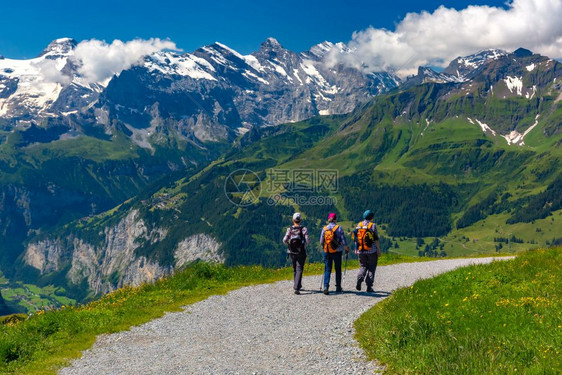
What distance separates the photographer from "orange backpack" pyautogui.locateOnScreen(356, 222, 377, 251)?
2342 centimetres

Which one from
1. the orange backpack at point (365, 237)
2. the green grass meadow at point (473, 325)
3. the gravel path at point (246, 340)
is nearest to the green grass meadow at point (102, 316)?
the gravel path at point (246, 340)

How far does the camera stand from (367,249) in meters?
23.5

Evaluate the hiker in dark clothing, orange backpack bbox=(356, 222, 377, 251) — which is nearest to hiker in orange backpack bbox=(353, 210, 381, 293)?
orange backpack bbox=(356, 222, 377, 251)

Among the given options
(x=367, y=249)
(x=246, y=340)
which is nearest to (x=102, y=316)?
(x=246, y=340)

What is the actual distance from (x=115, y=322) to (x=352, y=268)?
19.1 metres

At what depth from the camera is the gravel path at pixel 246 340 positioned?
13.3 metres

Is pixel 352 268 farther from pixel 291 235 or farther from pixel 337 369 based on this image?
pixel 337 369

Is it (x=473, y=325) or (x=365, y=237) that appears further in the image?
(x=365, y=237)

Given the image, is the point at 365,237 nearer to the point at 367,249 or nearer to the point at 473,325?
the point at 367,249

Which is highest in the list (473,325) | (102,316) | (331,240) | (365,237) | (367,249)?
(365,237)

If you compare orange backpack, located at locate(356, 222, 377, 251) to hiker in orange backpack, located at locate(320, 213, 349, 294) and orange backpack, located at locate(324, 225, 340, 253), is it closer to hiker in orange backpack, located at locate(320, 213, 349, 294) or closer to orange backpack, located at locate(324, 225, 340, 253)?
hiker in orange backpack, located at locate(320, 213, 349, 294)

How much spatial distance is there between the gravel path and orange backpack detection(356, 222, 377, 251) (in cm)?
239

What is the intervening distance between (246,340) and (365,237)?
9630mm

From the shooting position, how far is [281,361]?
1364 centimetres
